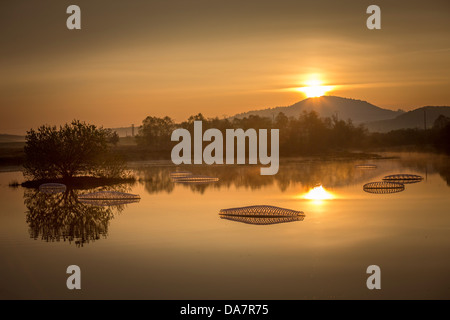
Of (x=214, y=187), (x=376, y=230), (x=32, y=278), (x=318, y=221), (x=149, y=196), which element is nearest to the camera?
(x=32, y=278)

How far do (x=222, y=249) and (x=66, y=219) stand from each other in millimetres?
8642

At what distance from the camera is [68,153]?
128ft

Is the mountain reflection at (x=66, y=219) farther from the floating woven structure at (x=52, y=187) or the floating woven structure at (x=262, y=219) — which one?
the floating woven structure at (x=262, y=219)

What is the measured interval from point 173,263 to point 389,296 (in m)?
5.42

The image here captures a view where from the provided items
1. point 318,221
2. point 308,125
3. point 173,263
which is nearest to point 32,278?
point 173,263

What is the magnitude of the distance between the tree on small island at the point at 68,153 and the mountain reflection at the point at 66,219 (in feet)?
27.1

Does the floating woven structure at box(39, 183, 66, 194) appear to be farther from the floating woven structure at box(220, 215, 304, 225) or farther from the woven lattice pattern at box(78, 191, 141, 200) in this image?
the floating woven structure at box(220, 215, 304, 225)

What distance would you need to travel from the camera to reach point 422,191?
31.4 metres

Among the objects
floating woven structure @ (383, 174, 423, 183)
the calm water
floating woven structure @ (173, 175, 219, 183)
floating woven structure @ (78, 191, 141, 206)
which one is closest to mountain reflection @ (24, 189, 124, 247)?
the calm water

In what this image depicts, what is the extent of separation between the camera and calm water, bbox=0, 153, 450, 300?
39.9 feet

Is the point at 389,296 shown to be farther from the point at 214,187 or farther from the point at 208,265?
the point at 214,187

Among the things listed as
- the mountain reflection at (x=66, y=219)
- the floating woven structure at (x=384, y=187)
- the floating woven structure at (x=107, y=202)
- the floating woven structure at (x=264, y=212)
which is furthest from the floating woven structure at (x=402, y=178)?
the mountain reflection at (x=66, y=219)

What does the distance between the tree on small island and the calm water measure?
9742 mm

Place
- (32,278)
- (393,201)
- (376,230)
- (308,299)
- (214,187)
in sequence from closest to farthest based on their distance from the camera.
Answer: (308,299)
(32,278)
(376,230)
(393,201)
(214,187)
